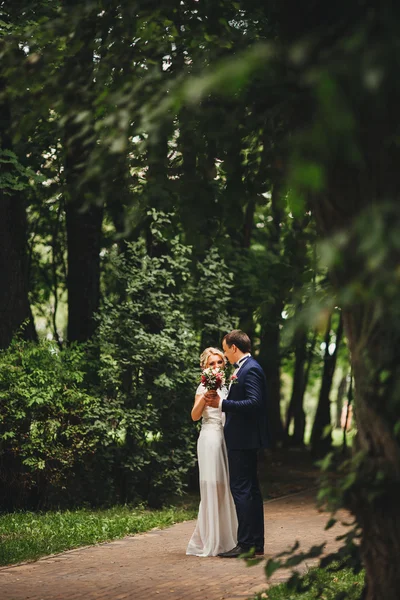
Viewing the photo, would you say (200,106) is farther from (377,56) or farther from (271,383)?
(271,383)

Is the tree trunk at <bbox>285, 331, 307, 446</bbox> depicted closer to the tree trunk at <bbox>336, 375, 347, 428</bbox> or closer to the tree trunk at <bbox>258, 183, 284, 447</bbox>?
the tree trunk at <bbox>258, 183, 284, 447</bbox>

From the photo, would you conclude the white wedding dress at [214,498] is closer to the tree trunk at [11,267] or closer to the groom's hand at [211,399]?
the groom's hand at [211,399]

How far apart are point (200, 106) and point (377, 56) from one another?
2.87m

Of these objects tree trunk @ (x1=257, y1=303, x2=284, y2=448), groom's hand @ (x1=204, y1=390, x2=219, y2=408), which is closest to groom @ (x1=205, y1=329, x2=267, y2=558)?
groom's hand @ (x1=204, y1=390, x2=219, y2=408)

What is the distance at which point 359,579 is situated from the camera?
8266mm

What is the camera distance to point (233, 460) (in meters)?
9.57

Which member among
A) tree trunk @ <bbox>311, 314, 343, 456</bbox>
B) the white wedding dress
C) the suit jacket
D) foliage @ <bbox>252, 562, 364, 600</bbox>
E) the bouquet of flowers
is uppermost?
tree trunk @ <bbox>311, 314, 343, 456</bbox>

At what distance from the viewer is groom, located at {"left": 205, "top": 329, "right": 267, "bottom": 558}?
9.48 meters

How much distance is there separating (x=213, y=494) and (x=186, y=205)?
490cm

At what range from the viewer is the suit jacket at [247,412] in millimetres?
9469

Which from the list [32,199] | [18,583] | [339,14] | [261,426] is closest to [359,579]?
[261,426]

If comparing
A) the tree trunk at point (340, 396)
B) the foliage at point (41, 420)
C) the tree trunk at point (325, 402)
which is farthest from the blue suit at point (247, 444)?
the tree trunk at point (340, 396)

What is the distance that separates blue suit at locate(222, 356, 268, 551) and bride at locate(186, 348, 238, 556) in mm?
244

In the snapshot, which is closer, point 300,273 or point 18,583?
point 300,273
